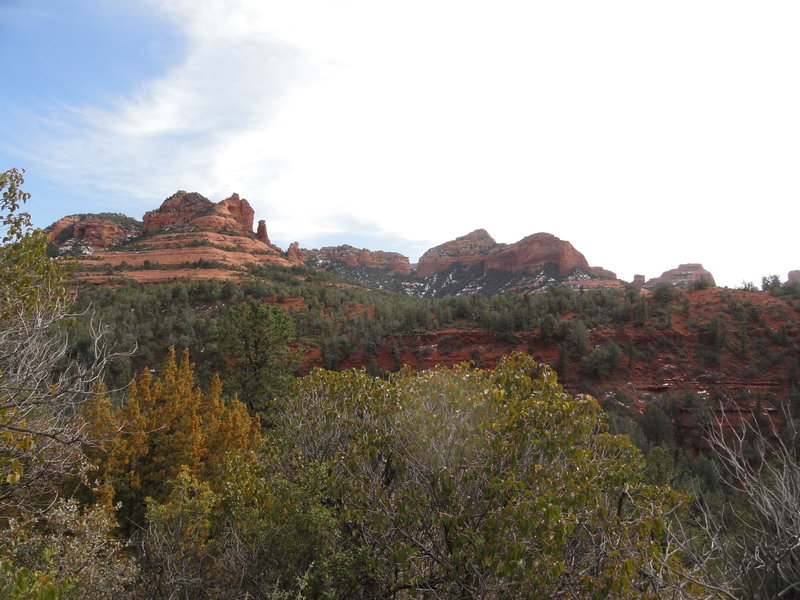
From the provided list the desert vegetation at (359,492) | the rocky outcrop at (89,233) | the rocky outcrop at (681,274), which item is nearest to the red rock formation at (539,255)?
the rocky outcrop at (681,274)

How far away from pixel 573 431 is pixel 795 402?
33022 mm

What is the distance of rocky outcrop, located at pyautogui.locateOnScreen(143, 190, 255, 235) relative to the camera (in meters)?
92.1

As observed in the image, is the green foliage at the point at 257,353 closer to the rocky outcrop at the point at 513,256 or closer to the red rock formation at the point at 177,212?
the red rock formation at the point at 177,212

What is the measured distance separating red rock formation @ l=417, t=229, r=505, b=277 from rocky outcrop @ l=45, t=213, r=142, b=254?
94403mm

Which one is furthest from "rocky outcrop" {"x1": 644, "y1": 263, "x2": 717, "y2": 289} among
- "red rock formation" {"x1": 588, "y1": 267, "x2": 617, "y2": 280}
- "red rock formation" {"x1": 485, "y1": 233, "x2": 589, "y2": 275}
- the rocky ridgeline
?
"red rock formation" {"x1": 485, "y1": 233, "x2": 589, "y2": 275}

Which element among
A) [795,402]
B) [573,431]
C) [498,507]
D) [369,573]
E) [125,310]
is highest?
[125,310]

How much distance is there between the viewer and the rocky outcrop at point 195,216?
92.1 meters

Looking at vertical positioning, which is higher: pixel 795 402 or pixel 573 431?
pixel 573 431

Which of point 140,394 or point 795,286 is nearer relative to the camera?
point 140,394


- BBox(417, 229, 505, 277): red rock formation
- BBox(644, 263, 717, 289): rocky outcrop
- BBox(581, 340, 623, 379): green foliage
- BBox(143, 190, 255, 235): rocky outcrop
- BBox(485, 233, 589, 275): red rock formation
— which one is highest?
BBox(143, 190, 255, 235): rocky outcrop

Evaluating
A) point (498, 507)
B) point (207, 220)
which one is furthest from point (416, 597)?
point (207, 220)

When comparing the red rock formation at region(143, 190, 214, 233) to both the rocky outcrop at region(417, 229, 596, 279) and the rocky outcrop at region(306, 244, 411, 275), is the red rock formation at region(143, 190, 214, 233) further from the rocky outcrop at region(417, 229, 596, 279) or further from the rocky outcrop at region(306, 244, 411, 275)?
the rocky outcrop at region(417, 229, 596, 279)

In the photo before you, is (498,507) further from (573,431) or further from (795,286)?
(795,286)

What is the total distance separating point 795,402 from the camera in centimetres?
2773
